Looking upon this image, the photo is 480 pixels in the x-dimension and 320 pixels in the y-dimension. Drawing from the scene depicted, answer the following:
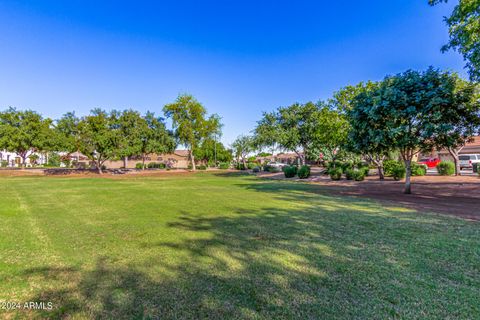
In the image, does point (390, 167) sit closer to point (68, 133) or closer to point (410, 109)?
point (410, 109)

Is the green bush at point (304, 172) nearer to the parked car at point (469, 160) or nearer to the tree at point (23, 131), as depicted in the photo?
the parked car at point (469, 160)

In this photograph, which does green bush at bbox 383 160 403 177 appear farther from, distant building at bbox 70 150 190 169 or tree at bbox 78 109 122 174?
distant building at bbox 70 150 190 169

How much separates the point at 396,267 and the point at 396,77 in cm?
1213

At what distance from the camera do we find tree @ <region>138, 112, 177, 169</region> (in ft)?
129

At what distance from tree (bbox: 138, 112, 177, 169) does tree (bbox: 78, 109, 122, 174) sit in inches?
206

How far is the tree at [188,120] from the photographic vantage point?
4503 centimetres

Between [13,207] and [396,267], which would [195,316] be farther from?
[13,207]

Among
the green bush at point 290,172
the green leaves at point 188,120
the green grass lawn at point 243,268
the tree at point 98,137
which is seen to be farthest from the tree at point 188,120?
the green grass lawn at point 243,268

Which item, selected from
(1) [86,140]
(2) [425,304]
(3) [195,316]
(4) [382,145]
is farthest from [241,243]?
(1) [86,140]

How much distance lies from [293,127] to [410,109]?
1762 cm

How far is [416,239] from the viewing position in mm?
5125

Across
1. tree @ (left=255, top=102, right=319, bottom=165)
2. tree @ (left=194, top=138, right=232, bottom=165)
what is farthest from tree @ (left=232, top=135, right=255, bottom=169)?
tree @ (left=255, top=102, right=319, bottom=165)

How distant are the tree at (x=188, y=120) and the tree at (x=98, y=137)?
1313 cm

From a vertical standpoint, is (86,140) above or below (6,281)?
above
